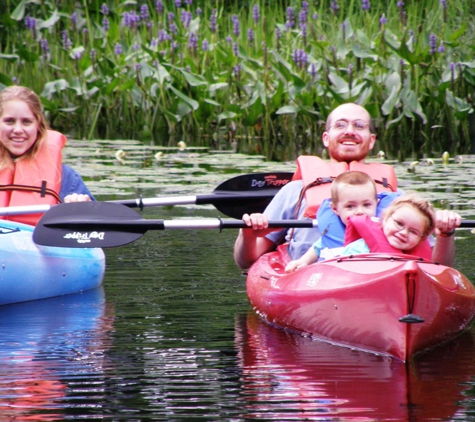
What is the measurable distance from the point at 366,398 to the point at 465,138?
8.01m

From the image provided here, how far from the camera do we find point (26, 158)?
5344 millimetres

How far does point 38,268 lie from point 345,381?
1.98m

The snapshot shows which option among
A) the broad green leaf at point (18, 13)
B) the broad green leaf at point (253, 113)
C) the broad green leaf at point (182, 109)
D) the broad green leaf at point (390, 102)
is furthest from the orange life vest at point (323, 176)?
the broad green leaf at point (18, 13)

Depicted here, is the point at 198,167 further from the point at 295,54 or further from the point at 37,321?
the point at 37,321

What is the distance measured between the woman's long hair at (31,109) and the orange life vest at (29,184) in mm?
29

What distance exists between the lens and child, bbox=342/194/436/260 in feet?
12.9

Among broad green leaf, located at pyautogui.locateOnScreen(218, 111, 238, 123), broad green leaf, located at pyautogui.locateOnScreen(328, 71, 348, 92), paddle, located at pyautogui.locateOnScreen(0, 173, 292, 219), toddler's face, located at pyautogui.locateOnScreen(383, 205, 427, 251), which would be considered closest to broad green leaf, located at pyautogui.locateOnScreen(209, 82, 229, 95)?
broad green leaf, located at pyautogui.locateOnScreen(218, 111, 238, 123)

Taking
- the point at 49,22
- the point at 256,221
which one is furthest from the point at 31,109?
the point at 49,22

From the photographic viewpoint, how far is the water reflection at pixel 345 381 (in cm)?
317

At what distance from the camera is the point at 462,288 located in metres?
4.02

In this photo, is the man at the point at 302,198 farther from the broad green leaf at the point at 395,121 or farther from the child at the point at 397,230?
the broad green leaf at the point at 395,121

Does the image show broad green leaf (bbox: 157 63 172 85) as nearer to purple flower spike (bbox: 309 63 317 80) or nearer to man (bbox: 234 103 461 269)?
purple flower spike (bbox: 309 63 317 80)

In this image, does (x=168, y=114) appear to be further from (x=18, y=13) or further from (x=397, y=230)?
(x=397, y=230)

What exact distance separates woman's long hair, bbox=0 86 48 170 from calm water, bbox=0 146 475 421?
754mm
